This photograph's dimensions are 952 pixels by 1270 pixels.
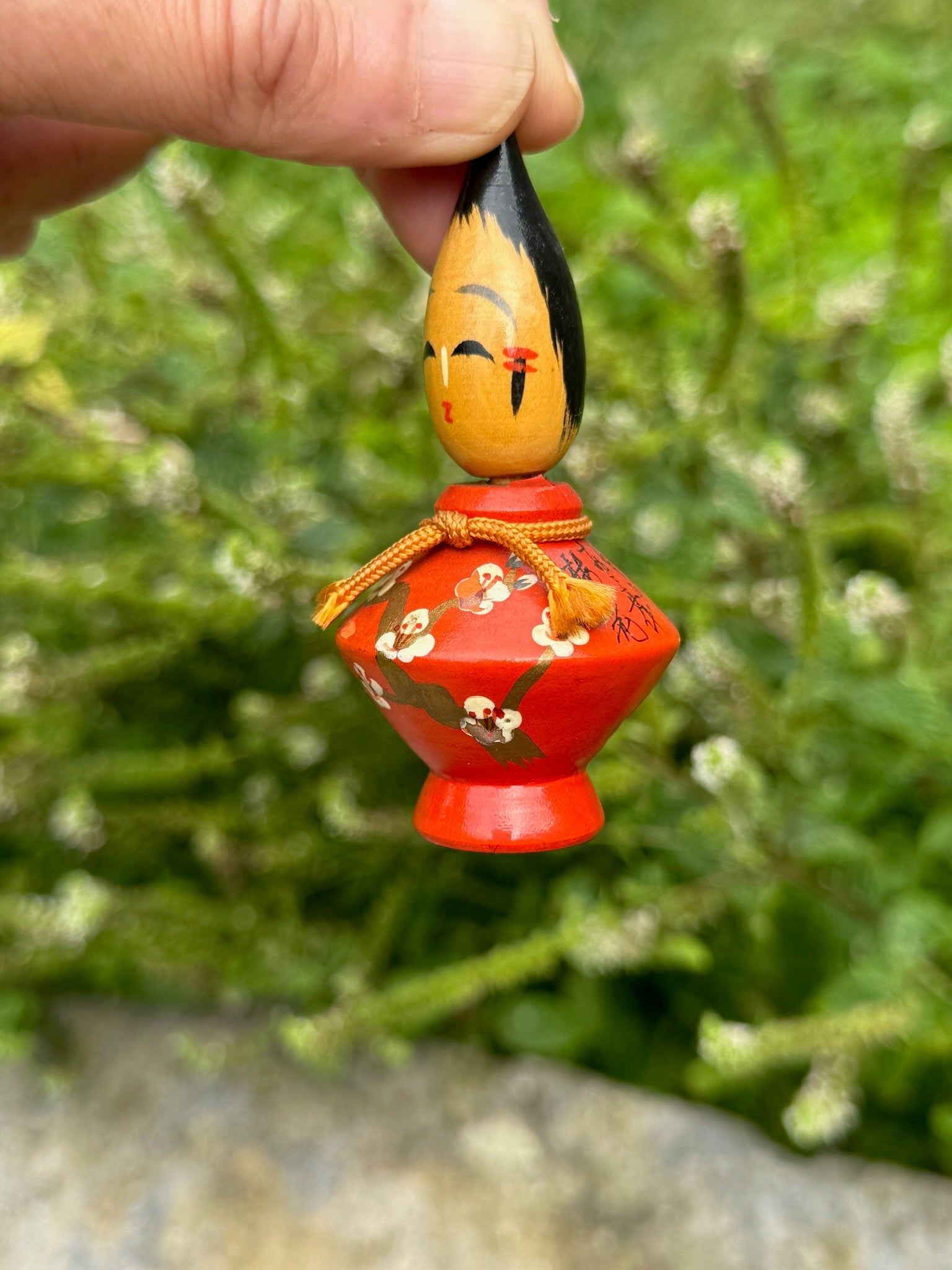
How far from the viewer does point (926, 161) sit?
3.57 ft

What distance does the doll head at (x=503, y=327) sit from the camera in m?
0.58

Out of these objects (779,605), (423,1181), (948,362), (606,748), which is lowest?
(423,1181)

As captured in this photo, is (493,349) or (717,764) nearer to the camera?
(493,349)

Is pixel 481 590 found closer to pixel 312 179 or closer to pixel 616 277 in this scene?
pixel 616 277

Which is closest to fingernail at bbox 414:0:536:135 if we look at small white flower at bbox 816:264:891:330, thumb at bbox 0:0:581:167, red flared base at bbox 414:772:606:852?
thumb at bbox 0:0:581:167

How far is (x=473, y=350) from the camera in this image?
23.0 inches

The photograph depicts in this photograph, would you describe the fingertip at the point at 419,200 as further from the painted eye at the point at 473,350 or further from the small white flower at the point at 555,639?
the small white flower at the point at 555,639

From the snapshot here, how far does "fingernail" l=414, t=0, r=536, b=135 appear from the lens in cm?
57

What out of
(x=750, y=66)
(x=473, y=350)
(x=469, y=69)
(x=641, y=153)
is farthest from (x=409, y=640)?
(x=750, y=66)

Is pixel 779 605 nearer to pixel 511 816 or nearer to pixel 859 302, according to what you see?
pixel 859 302

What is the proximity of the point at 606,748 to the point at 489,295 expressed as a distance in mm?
459

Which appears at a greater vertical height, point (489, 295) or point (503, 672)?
point (489, 295)

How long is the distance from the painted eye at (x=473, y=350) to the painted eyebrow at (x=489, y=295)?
19 mm

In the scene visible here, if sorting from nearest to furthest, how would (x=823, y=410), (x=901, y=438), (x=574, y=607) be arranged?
(x=574, y=607) < (x=901, y=438) < (x=823, y=410)
